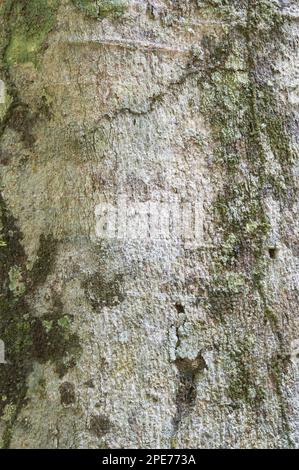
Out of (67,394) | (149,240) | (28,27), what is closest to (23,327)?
(67,394)

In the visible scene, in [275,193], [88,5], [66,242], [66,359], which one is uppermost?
[88,5]

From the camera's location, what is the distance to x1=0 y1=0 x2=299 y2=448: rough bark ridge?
1.26 metres

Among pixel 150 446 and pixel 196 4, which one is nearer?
pixel 150 446

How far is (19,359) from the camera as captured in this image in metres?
1.30

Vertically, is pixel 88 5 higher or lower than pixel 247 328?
higher

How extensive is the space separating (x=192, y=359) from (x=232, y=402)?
0.38 feet

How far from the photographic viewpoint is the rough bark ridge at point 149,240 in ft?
4.12

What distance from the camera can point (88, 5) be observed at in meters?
1.36

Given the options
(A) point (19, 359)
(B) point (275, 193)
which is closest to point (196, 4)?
(B) point (275, 193)

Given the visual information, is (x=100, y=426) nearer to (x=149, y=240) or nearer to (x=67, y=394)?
(x=67, y=394)

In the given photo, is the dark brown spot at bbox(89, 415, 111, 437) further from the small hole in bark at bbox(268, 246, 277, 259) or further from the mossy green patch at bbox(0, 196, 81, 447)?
the small hole in bark at bbox(268, 246, 277, 259)

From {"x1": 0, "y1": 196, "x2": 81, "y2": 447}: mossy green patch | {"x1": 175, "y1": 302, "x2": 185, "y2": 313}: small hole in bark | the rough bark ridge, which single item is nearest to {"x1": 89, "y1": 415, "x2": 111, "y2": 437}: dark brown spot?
the rough bark ridge

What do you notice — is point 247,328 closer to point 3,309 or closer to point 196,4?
point 3,309

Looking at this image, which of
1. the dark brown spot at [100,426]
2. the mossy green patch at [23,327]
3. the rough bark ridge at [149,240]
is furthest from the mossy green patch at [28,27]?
the dark brown spot at [100,426]
